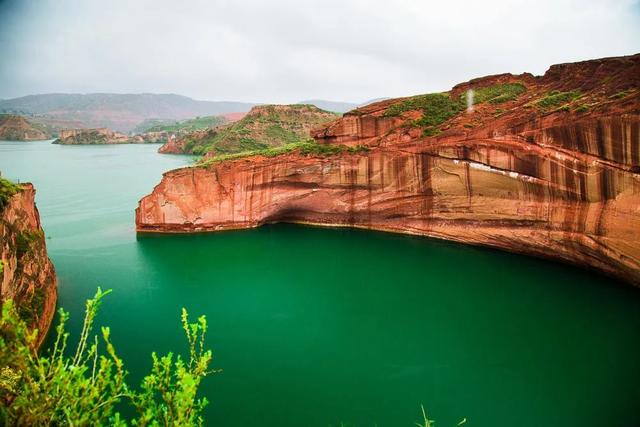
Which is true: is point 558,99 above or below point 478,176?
above

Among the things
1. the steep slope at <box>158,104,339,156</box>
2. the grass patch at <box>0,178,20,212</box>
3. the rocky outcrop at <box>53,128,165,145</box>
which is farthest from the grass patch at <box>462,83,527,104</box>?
the rocky outcrop at <box>53,128,165,145</box>

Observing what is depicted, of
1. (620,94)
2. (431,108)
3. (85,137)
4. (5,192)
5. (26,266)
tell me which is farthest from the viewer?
(85,137)

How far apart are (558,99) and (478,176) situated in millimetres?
4821

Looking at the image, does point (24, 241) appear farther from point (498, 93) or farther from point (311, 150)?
point (498, 93)

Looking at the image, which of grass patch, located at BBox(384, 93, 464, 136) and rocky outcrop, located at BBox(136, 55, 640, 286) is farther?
grass patch, located at BBox(384, 93, 464, 136)

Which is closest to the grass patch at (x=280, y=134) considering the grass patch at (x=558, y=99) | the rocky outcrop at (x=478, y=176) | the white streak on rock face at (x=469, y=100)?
the rocky outcrop at (x=478, y=176)

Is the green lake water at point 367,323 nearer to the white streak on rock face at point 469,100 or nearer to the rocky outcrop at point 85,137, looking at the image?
the white streak on rock face at point 469,100

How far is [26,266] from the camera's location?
40.9 ft

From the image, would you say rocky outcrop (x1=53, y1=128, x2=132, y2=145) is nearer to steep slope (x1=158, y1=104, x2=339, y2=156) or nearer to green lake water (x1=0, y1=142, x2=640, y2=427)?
steep slope (x1=158, y1=104, x2=339, y2=156)

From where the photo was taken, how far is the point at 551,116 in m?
17.2

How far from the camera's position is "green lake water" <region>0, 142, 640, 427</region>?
32.3 ft

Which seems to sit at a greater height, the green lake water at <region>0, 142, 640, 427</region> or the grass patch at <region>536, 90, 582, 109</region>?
the grass patch at <region>536, 90, 582, 109</region>

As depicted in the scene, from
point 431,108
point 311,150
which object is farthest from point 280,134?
point 431,108

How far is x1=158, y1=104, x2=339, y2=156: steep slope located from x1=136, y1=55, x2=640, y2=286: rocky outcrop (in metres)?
32.5
